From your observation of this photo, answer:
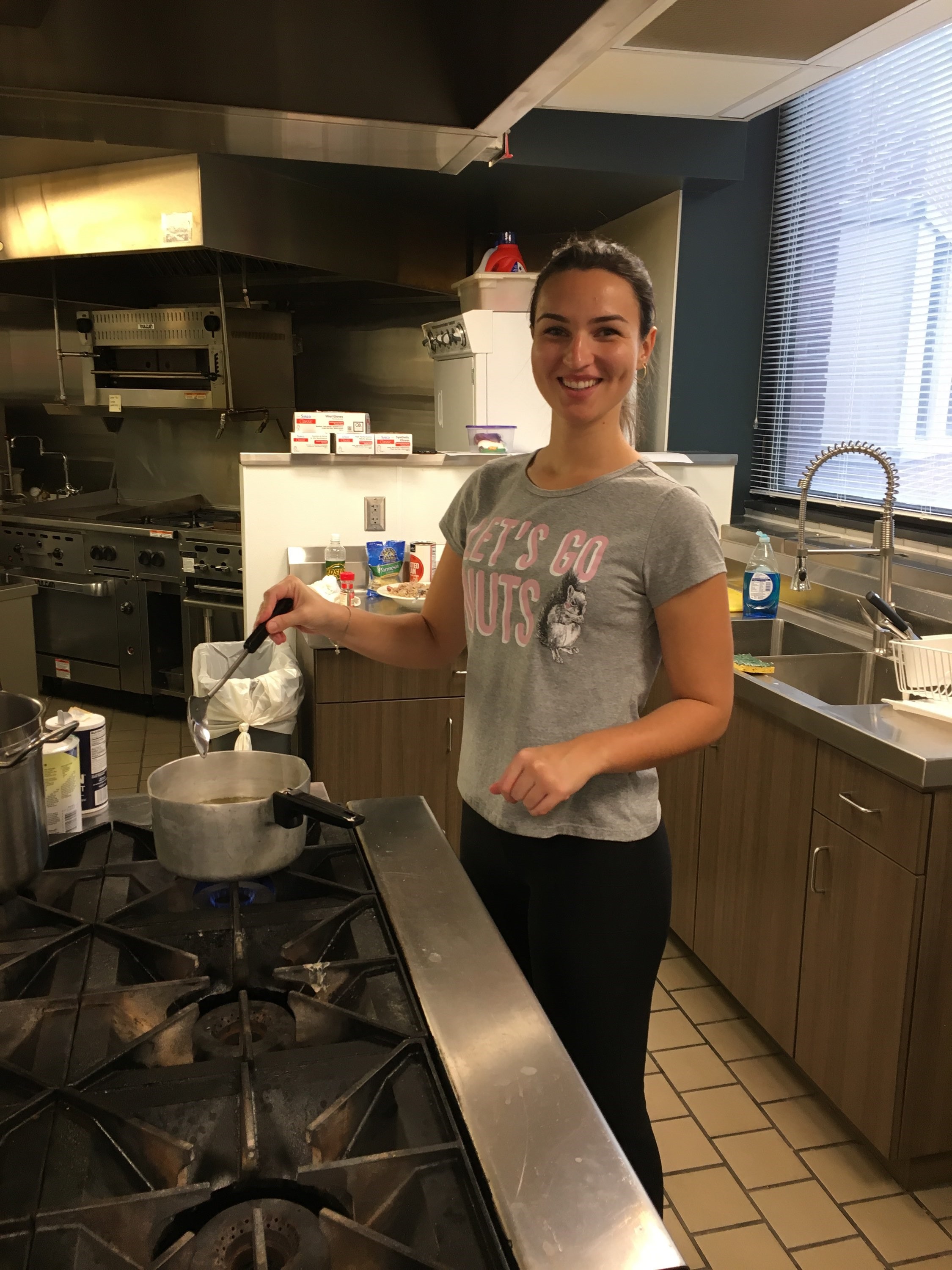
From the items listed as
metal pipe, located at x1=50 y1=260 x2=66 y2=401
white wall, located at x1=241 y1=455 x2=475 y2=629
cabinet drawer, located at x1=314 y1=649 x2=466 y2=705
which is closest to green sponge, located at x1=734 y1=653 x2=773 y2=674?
cabinet drawer, located at x1=314 y1=649 x2=466 y2=705

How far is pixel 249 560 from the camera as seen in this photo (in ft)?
10.6

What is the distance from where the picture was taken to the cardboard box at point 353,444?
3.21 m

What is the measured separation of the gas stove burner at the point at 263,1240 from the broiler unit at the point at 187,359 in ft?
15.1

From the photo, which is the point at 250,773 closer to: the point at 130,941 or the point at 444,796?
the point at 130,941

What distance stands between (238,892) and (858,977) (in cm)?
133

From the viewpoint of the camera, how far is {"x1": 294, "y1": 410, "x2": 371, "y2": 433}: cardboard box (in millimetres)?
3193

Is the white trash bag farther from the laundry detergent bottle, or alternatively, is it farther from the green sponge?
the laundry detergent bottle

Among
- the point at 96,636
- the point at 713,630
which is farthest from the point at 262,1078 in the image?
the point at 96,636

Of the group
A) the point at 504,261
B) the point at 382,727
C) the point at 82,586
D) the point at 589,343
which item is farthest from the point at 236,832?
the point at 82,586

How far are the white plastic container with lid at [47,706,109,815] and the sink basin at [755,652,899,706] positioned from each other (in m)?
1.76

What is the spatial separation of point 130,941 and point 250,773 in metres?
0.31

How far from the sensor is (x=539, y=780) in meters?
0.99

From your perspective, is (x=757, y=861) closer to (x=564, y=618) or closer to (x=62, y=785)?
(x=564, y=618)

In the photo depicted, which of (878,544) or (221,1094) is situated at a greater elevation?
(878,544)
